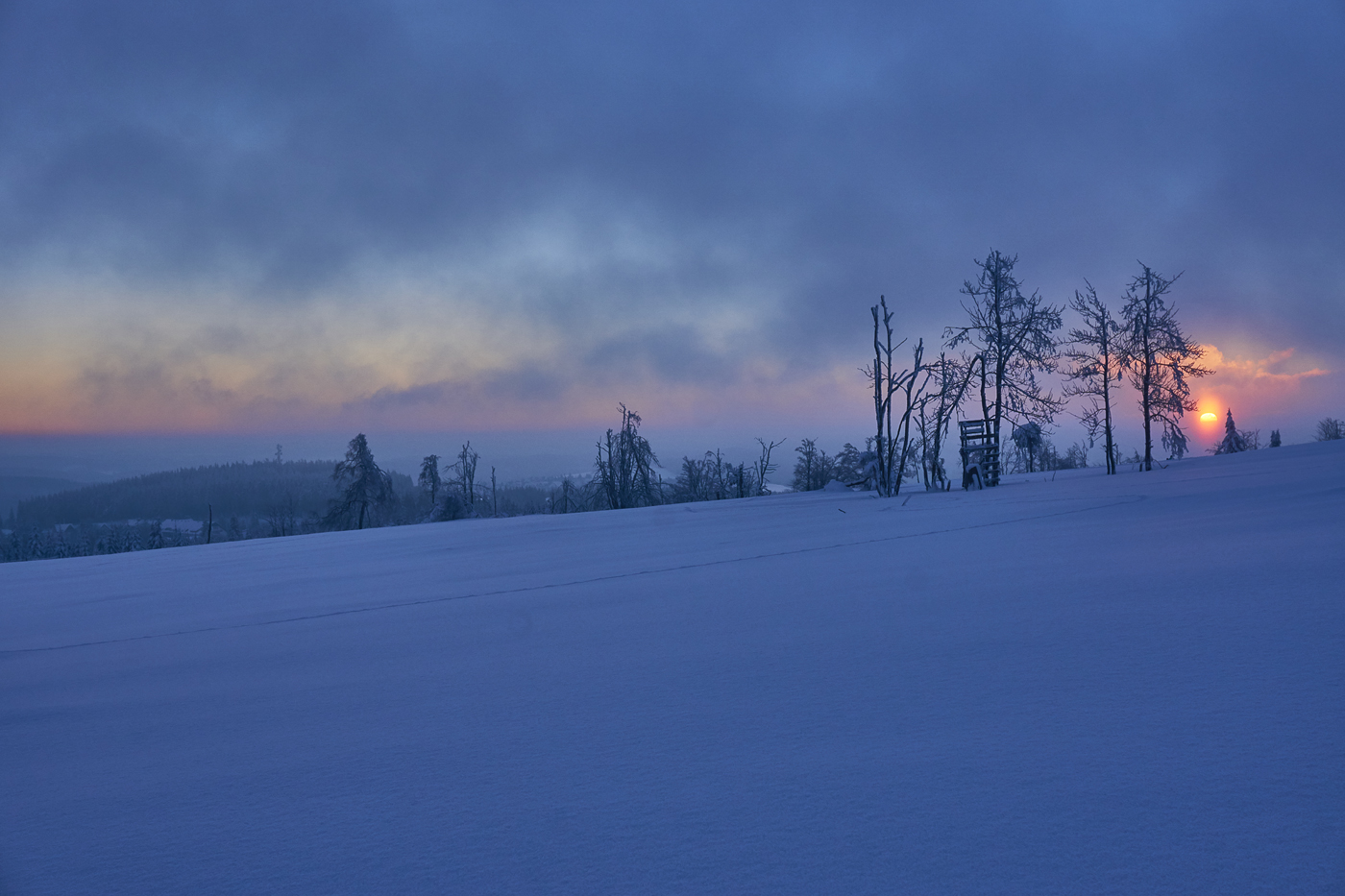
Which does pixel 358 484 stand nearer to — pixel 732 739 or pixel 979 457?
pixel 979 457

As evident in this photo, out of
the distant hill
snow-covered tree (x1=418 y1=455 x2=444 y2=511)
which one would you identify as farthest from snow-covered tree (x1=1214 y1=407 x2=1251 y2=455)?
the distant hill

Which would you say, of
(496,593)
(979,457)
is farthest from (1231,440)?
(496,593)

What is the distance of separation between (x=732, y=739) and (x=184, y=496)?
15120 cm

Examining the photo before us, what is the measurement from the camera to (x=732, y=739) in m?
1.64

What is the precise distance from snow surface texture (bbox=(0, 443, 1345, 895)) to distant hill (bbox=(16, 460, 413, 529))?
111 metres

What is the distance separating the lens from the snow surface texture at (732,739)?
44.7 inches

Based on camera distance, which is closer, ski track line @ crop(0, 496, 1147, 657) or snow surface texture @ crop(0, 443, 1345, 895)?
snow surface texture @ crop(0, 443, 1345, 895)

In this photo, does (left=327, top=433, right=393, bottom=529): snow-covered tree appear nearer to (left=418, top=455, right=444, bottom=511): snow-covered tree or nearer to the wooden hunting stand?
(left=418, top=455, right=444, bottom=511): snow-covered tree

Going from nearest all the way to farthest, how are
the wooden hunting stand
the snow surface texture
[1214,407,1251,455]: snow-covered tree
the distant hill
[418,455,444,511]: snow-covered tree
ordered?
the snow surface texture < the wooden hunting stand < [1214,407,1251,455]: snow-covered tree < [418,455,444,511]: snow-covered tree < the distant hill

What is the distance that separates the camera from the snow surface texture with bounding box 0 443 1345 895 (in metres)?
1.14

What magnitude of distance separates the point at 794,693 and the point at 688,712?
0.31 metres

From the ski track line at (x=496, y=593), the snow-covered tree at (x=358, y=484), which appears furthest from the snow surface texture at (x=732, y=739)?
the snow-covered tree at (x=358, y=484)

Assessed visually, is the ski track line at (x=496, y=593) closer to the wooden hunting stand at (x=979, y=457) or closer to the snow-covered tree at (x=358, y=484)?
the wooden hunting stand at (x=979, y=457)

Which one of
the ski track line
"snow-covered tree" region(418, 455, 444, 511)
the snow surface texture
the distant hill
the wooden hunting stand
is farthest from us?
the distant hill
